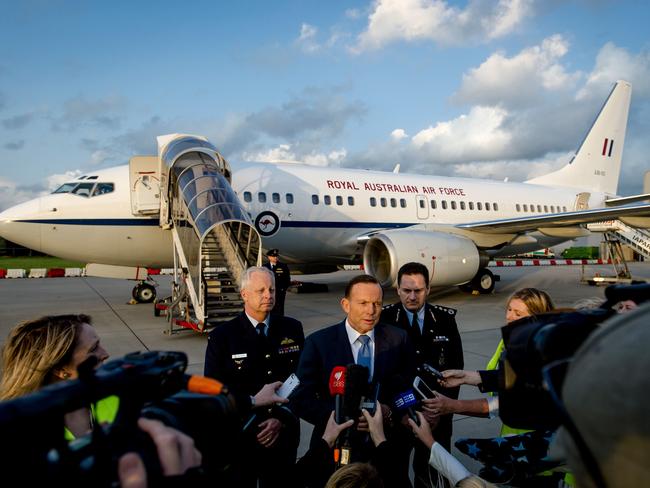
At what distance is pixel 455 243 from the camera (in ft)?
34.1

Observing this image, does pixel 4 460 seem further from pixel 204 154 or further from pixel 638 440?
pixel 204 154

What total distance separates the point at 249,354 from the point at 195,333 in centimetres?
533

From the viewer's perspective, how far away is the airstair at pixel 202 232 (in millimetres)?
7332

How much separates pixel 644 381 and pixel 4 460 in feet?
2.77

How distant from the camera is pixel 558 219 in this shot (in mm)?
10578

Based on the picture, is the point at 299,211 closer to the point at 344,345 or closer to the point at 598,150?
the point at 344,345

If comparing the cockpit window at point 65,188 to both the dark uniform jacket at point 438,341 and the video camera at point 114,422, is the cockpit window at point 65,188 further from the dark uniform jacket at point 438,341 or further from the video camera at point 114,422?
the video camera at point 114,422

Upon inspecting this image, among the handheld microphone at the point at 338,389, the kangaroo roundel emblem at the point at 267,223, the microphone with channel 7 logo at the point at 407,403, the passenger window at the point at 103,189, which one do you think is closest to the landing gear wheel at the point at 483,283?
the kangaroo roundel emblem at the point at 267,223

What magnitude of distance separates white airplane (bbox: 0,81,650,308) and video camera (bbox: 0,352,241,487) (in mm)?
6338

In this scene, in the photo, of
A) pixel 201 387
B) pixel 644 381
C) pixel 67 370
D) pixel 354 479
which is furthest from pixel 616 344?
pixel 67 370

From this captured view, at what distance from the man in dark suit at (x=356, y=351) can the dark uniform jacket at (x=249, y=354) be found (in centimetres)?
37

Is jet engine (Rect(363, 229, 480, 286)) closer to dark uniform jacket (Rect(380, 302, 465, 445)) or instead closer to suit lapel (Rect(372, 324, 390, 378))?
dark uniform jacket (Rect(380, 302, 465, 445))

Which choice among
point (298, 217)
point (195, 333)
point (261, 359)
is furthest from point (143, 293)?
point (261, 359)

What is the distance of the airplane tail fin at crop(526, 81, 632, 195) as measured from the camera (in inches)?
706
